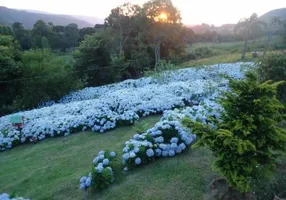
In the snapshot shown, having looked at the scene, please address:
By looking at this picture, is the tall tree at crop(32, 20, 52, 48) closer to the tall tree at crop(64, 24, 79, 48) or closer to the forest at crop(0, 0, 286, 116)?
the forest at crop(0, 0, 286, 116)

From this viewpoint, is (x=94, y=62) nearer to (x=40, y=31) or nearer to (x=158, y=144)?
(x=158, y=144)

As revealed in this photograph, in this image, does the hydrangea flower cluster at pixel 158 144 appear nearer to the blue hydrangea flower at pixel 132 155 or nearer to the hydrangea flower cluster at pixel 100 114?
the blue hydrangea flower at pixel 132 155

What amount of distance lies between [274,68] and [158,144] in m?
4.00

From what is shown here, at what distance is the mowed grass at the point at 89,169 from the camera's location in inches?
171

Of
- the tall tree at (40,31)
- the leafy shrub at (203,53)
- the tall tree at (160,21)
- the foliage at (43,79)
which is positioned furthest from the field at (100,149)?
the tall tree at (40,31)

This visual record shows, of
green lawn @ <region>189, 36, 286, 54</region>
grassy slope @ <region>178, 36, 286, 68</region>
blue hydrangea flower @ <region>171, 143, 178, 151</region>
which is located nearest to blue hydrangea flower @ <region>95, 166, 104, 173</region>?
blue hydrangea flower @ <region>171, 143, 178, 151</region>

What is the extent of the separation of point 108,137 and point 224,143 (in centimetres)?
472

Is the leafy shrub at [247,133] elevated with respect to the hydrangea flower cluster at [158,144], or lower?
elevated

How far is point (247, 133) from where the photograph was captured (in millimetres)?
3139

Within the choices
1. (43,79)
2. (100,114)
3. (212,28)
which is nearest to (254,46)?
(43,79)

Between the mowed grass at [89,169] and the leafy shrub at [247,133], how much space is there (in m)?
1.01

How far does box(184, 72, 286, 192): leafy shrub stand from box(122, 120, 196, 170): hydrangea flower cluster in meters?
1.79

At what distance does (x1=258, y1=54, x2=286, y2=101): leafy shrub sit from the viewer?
6.82 metres

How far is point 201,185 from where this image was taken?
421 cm
